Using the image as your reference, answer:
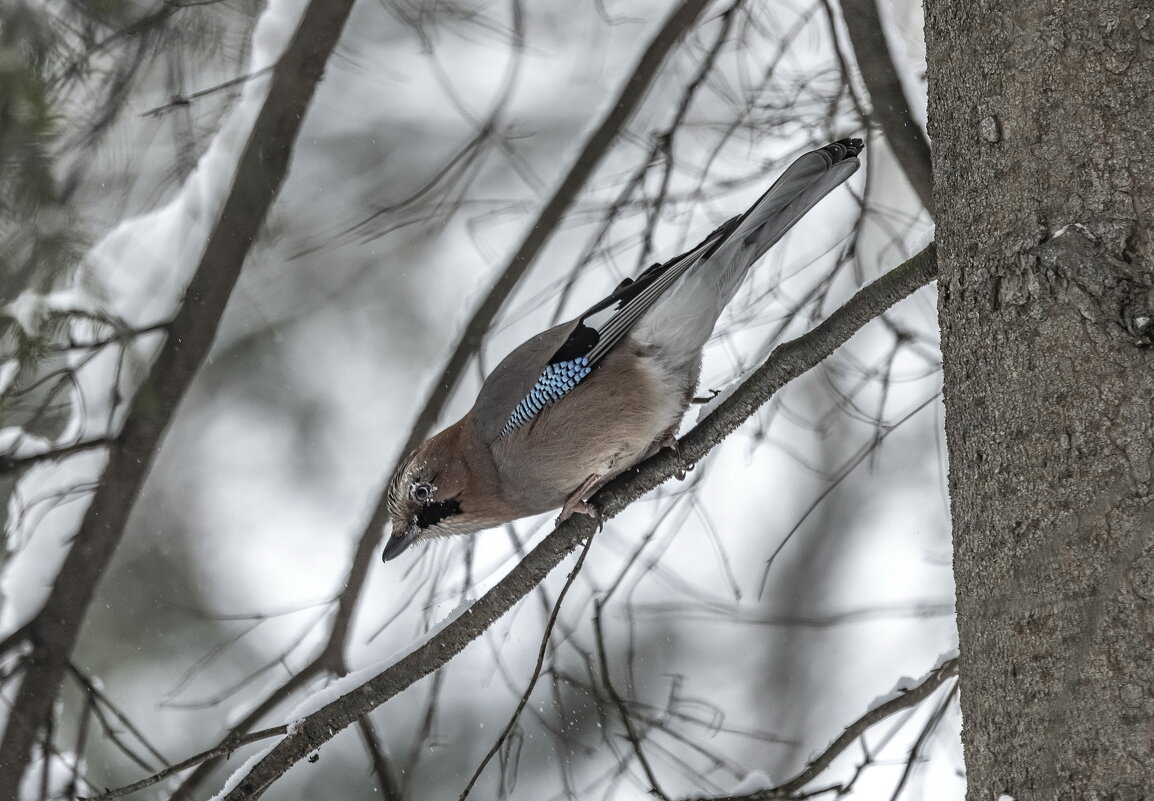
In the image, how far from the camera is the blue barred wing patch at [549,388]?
243cm

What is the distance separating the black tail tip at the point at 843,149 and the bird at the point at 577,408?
295mm

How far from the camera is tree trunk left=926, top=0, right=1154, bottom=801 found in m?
0.98

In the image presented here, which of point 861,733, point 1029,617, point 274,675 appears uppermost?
point 274,675

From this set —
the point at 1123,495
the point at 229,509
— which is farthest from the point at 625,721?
the point at 229,509

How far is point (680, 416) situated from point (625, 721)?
2.30ft

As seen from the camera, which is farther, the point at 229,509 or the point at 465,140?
the point at 229,509

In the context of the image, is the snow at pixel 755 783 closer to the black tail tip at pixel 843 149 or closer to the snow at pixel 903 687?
the snow at pixel 903 687

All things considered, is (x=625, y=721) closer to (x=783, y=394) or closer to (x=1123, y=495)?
(x=783, y=394)

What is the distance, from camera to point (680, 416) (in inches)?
93.7

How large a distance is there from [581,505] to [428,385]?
0.89 metres

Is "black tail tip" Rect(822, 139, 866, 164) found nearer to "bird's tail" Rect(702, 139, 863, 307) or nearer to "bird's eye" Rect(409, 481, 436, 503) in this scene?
"bird's tail" Rect(702, 139, 863, 307)

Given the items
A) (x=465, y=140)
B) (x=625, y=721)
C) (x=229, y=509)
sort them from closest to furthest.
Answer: (x=625, y=721), (x=465, y=140), (x=229, y=509)

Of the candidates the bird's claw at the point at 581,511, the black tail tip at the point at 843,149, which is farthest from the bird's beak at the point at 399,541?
the black tail tip at the point at 843,149

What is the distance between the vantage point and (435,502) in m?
2.47
